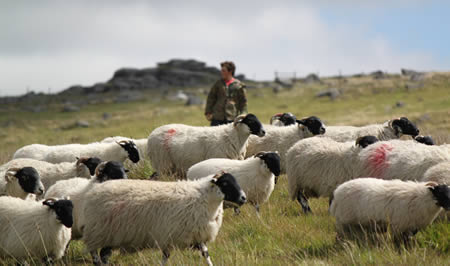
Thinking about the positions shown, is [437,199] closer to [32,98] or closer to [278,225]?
[278,225]

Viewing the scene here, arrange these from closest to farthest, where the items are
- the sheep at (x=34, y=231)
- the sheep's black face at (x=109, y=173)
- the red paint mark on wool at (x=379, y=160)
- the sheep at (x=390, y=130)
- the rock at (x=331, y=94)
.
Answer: the sheep at (x=34, y=231)
the sheep's black face at (x=109, y=173)
the red paint mark on wool at (x=379, y=160)
the sheep at (x=390, y=130)
the rock at (x=331, y=94)

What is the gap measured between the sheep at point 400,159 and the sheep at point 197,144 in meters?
3.07

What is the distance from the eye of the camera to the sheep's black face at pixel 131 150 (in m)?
10.9

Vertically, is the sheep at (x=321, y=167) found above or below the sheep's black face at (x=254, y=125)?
below

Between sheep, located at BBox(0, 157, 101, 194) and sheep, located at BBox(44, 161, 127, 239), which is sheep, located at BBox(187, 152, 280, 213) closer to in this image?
sheep, located at BBox(44, 161, 127, 239)

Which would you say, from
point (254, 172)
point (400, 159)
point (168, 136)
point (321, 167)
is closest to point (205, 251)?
point (254, 172)

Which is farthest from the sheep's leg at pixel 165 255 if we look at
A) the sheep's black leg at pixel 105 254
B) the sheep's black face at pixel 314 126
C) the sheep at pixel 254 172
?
the sheep's black face at pixel 314 126

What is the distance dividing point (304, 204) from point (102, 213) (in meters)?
3.58

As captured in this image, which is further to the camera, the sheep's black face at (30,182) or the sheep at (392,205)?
the sheep's black face at (30,182)

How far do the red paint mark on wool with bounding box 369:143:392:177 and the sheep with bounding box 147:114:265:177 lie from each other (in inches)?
122

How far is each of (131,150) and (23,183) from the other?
3309 mm

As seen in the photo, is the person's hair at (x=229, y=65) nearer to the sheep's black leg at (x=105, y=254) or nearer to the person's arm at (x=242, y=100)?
the person's arm at (x=242, y=100)

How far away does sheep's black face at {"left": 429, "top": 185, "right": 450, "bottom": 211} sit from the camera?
5879 millimetres

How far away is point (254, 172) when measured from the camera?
839 cm
